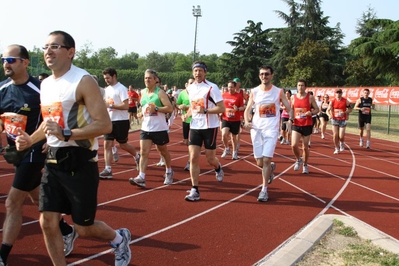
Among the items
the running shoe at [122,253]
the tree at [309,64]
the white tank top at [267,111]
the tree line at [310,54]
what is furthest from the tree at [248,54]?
the running shoe at [122,253]

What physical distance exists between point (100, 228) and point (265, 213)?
10.1 feet

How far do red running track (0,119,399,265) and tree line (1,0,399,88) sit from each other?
71.6 ft

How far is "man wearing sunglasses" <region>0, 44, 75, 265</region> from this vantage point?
3691mm

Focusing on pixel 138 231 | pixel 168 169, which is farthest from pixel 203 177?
pixel 138 231

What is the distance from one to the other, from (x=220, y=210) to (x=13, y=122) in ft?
10.6

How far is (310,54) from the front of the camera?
3628cm

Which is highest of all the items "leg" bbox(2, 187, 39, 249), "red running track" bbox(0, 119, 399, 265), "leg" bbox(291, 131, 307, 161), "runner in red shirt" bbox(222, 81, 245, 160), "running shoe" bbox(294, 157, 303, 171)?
"runner in red shirt" bbox(222, 81, 245, 160)

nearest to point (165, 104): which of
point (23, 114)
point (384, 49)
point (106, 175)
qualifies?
point (106, 175)

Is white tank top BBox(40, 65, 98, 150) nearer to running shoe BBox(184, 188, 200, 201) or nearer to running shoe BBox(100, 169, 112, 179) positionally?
running shoe BBox(184, 188, 200, 201)

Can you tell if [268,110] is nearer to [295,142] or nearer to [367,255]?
[295,142]

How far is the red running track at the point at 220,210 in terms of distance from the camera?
4160 mm

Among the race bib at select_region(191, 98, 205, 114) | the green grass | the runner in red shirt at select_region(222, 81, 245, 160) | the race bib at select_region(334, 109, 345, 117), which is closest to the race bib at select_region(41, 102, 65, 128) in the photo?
the green grass

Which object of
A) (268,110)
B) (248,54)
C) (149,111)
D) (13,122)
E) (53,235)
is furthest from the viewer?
(248,54)

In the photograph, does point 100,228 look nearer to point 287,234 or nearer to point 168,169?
point 287,234
